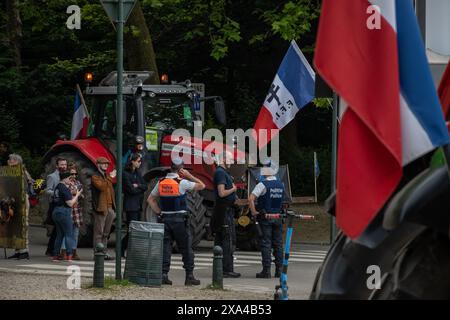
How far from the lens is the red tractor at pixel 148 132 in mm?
22047

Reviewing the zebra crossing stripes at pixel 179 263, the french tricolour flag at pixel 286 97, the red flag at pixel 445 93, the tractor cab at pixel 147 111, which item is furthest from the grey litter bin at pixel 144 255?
the red flag at pixel 445 93

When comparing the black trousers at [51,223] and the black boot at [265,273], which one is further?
the black trousers at [51,223]

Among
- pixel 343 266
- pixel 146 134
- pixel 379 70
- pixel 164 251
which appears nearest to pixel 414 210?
pixel 343 266

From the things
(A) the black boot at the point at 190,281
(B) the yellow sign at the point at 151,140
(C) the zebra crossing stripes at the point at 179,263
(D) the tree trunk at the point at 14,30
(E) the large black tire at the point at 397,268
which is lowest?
(C) the zebra crossing stripes at the point at 179,263

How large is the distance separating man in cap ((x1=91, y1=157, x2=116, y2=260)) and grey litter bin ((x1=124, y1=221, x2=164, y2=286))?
16.7 feet

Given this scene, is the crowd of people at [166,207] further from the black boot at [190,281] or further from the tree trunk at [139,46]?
the tree trunk at [139,46]

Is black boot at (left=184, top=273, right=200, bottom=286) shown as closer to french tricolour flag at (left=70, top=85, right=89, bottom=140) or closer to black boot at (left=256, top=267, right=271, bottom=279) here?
black boot at (left=256, top=267, right=271, bottom=279)

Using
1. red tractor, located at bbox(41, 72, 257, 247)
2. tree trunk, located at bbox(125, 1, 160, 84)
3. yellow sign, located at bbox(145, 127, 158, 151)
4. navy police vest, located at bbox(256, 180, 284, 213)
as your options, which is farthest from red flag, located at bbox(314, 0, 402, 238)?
tree trunk, located at bbox(125, 1, 160, 84)

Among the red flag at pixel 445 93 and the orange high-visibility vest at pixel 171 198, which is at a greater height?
the red flag at pixel 445 93

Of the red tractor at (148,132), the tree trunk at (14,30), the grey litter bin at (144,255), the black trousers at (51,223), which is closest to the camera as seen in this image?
the grey litter bin at (144,255)

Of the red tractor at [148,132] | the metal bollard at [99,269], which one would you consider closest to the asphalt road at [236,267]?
the red tractor at [148,132]

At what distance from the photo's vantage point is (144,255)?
50.5ft

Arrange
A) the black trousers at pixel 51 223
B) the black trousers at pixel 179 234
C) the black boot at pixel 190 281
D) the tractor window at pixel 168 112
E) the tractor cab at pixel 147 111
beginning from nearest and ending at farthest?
the black boot at pixel 190 281
the black trousers at pixel 179 234
the black trousers at pixel 51 223
the tractor cab at pixel 147 111
the tractor window at pixel 168 112

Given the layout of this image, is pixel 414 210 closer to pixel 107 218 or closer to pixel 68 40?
pixel 107 218
